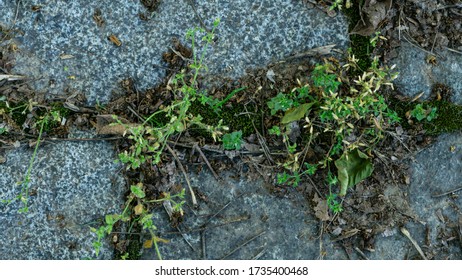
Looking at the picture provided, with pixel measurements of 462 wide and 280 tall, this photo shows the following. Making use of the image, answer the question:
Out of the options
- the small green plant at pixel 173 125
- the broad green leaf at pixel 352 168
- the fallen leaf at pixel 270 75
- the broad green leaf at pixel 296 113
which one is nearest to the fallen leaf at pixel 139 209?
the small green plant at pixel 173 125

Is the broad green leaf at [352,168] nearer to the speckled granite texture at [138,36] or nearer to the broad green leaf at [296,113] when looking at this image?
the broad green leaf at [296,113]

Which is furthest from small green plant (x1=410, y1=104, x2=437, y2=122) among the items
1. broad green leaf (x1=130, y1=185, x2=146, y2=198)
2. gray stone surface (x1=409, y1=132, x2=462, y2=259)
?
broad green leaf (x1=130, y1=185, x2=146, y2=198)

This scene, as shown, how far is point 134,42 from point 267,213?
1445 mm

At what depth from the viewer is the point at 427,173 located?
3.29m

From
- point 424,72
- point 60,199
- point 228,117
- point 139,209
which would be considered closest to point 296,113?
point 228,117

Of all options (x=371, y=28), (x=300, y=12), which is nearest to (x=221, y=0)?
(x=300, y=12)

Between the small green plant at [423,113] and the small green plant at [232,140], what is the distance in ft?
3.78

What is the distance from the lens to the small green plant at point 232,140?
3086 mm

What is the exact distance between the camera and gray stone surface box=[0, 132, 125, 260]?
318cm

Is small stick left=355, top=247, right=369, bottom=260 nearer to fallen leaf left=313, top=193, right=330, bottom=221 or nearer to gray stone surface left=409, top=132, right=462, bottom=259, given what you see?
fallen leaf left=313, top=193, right=330, bottom=221

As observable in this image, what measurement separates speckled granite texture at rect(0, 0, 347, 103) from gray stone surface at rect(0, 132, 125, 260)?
0.41m

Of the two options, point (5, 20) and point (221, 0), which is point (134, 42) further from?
point (5, 20)

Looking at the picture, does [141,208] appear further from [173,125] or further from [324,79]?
[324,79]

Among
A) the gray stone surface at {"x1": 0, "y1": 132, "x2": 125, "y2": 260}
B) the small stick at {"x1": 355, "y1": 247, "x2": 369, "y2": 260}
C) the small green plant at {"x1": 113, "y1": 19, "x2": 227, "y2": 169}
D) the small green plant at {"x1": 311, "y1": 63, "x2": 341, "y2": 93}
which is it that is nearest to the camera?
→ the small green plant at {"x1": 113, "y1": 19, "x2": 227, "y2": 169}
